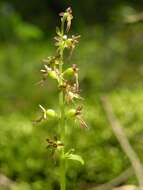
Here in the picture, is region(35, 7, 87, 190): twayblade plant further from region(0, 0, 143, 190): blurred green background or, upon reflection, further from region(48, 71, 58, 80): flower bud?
region(0, 0, 143, 190): blurred green background

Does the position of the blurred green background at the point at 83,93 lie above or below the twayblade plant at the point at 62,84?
above

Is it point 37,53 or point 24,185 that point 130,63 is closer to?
point 37,53

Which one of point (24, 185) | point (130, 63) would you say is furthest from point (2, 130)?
point (130, 63)

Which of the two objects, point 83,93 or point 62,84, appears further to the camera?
point 83,93

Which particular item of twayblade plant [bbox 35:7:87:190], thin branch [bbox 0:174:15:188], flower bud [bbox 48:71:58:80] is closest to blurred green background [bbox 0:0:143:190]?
thin branch [bbox 0:174:15:188]

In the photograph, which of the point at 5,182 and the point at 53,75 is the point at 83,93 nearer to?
the point at 5,182

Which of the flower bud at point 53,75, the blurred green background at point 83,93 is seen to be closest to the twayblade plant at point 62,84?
the flower bud at point 53,75

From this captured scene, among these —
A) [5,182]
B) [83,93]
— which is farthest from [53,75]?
[83,93]

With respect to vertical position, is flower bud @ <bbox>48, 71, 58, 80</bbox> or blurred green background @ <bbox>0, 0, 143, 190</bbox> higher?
blurred green background @ <bbox>0, 0, 143, 190</bbox>

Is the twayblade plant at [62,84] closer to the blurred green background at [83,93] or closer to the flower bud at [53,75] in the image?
the flower bud at [53,75]
